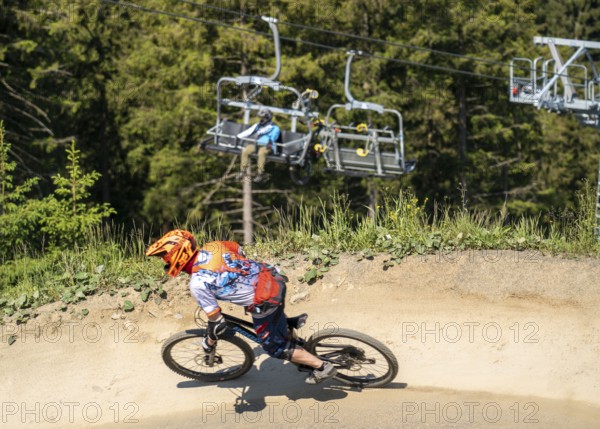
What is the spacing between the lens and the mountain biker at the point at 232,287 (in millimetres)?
7664

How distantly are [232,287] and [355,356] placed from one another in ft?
5.41

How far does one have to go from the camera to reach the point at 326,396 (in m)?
8.67

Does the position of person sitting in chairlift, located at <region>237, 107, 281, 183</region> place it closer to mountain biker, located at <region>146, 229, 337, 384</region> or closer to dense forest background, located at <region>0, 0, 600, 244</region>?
mountain biker, located at <region>146, 229, 337, 384</region>

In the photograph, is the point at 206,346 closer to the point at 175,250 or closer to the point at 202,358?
the point at 202,358

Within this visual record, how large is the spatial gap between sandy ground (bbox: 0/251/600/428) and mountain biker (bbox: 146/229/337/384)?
0.82m

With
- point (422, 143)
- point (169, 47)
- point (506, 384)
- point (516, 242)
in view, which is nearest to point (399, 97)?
point (422, 143)

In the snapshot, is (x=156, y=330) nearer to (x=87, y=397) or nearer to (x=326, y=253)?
(x=87, y=397)

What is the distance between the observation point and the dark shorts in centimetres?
796

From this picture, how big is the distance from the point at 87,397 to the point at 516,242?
6.09m

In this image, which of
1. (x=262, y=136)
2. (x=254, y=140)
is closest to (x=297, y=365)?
(x=254, y=140)

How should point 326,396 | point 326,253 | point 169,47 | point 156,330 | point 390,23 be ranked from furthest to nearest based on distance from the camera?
point 390,23 < point 169,47 < point 326,253 < point 156,330 < point 326,396

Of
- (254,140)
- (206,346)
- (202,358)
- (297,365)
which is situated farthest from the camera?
(254,140)

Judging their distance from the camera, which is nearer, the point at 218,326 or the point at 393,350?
the point at 218,326

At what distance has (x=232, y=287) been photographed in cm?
782
